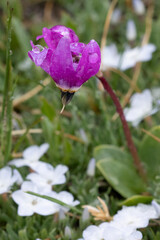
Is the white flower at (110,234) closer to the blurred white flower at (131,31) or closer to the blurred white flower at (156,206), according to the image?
the blurred white flower at (156,206)

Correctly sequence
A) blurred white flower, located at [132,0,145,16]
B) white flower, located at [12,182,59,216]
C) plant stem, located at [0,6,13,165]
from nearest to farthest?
white flower, located at [12,182,59,216] → plant stem, located at [0,6,13,165] → blurred white flower, located at [132,0,145,16]

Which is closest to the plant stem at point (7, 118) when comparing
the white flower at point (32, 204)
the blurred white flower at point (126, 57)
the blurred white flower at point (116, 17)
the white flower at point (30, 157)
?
the white flower at point (30, 157)

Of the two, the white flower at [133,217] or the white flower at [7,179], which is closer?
the white flower at [133,217]

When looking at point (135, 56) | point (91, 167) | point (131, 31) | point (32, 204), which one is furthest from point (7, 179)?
point (131, 31)

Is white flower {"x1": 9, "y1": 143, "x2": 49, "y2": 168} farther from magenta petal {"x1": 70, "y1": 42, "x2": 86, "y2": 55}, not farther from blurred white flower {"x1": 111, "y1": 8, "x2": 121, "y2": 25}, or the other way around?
blurred white flower {"x1": 111, "y1": 8, "x2": 121, "y2": 25}

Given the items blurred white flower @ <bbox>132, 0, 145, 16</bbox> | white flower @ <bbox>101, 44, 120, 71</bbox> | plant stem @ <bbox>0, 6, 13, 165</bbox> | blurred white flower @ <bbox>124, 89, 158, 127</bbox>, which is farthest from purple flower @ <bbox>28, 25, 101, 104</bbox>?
blurred white flower @ <bbox>132, 0, 145, 16</bbox>

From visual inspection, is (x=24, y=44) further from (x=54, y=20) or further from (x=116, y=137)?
(x=116, y=137)

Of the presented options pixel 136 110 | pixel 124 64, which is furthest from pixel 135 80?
pixel 136 110
